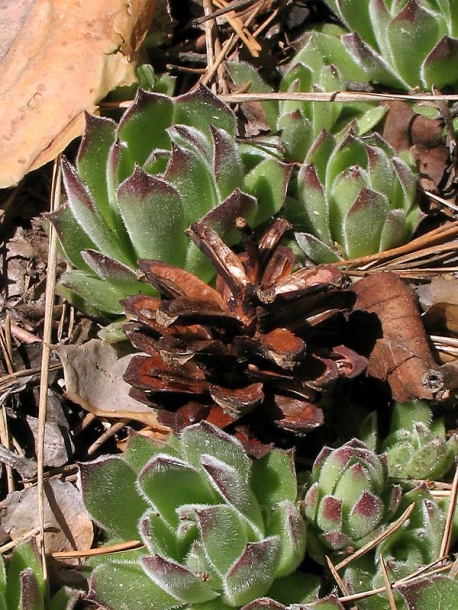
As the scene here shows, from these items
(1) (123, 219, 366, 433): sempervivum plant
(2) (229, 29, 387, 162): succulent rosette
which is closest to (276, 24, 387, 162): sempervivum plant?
(2) (229, 29, 387, 162): succulent rosette

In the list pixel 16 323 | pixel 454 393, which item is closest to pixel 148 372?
pixel 16 323

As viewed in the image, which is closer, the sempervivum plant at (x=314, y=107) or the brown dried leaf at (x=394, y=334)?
the brown dried leaf at (x=394, y=334)

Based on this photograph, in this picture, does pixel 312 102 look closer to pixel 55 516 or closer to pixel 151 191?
pixel 151 191

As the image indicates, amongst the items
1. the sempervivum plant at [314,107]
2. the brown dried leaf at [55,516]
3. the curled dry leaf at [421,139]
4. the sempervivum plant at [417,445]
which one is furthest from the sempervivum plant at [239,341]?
the curled dry leaf at [421,139]

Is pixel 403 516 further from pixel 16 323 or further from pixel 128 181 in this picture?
pixel 16 323

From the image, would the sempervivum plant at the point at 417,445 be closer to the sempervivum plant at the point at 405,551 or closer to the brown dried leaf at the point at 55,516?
the sempervivum plant at the point at 405,551

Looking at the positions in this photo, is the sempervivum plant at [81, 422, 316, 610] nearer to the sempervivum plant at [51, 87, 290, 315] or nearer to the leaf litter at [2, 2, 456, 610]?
the leaf litter at [2, 2, 456, 610]

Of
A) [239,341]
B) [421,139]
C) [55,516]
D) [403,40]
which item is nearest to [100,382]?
[55,516]
